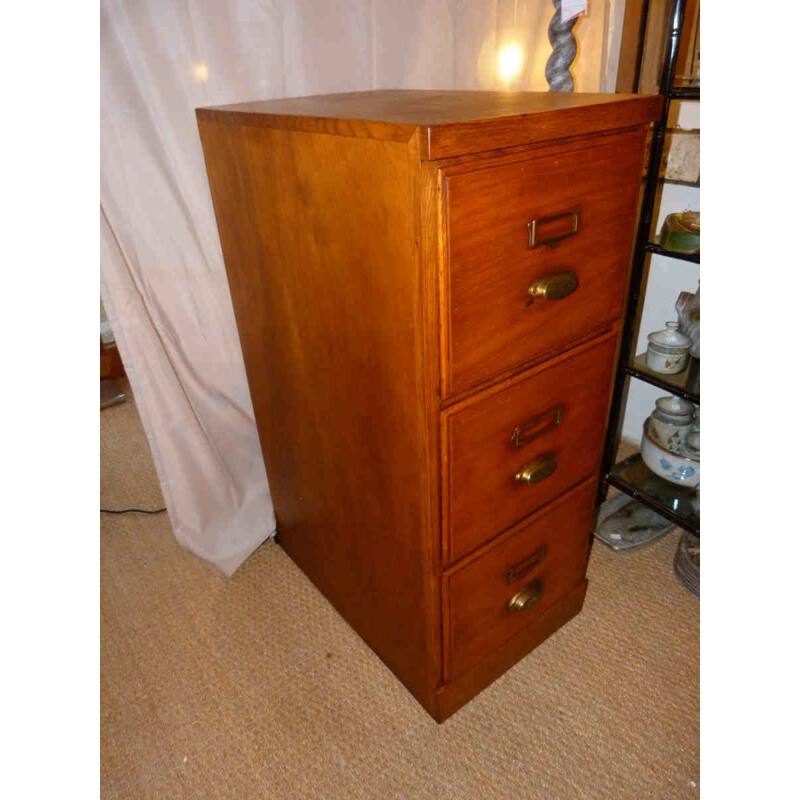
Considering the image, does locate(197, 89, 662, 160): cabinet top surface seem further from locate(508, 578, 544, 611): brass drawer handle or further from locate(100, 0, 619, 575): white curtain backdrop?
locate(508, 578, 544, 611): brass drawer handle

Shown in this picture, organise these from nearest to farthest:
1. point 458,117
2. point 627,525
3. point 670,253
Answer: point 458,117
point 670,253
point 627,525

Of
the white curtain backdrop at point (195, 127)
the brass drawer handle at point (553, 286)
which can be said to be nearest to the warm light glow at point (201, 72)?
the white curtain backdrop at point (195, 127)

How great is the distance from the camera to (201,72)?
Result: 0.98 metres

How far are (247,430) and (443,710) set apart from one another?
27.9 inches

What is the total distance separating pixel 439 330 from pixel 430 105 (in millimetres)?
316

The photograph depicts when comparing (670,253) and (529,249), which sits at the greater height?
(529,249)

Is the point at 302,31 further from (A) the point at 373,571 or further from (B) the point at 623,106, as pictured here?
(A) the point at 373,571

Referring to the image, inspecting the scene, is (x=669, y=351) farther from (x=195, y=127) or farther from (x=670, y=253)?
(x=195, y=127)

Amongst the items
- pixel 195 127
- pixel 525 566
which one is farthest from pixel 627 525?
pixel 195 127

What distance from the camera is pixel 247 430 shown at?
1330mm

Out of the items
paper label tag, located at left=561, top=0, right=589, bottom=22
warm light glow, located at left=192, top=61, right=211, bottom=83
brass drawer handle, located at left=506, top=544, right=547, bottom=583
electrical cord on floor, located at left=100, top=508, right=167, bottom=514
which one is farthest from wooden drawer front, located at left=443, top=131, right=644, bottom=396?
electrical cord on floor, located at left=100, top=508, right=167, bottom=514

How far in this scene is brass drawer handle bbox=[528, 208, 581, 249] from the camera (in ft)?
2.24

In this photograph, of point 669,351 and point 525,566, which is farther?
point 669,351
